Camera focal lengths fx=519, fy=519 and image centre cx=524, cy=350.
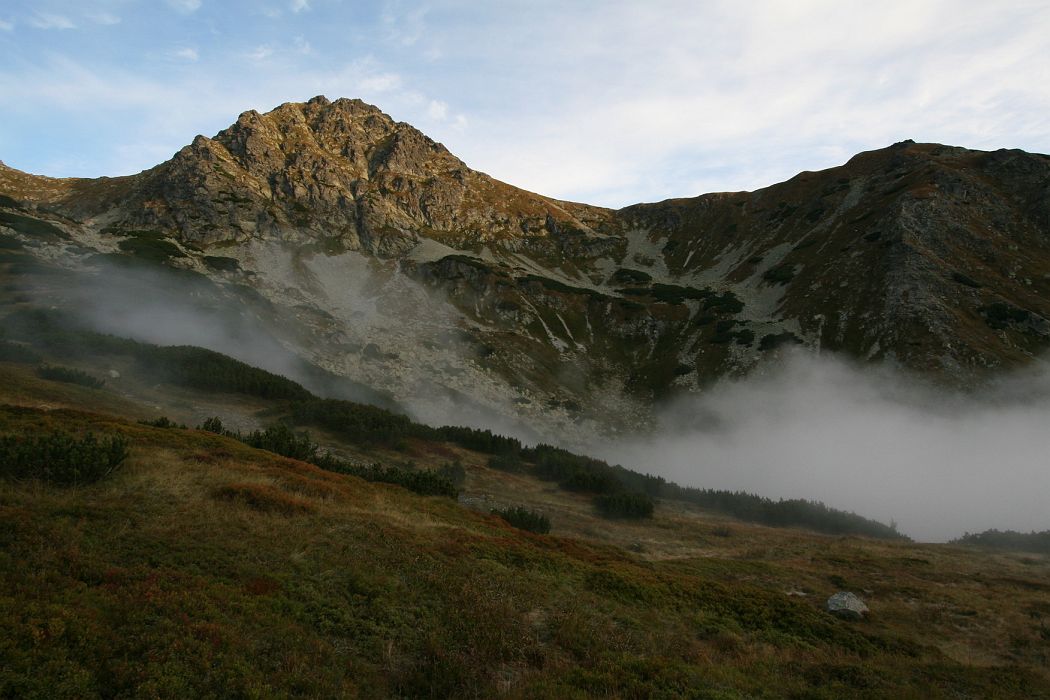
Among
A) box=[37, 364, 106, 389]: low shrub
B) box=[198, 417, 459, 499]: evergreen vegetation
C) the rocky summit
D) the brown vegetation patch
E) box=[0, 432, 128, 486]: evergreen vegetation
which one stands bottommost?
box=[198, 417, 459, 499]: evergreen vegetation

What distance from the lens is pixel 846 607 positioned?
15.4m

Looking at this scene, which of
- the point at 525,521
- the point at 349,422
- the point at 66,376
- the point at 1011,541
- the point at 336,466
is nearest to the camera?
the point at 525,521

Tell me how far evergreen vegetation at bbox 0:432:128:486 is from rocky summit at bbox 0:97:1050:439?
3987cm

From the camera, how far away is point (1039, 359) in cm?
5544

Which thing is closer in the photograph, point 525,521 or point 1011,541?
point 525,521

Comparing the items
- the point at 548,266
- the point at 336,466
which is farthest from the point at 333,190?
the point at 336,466

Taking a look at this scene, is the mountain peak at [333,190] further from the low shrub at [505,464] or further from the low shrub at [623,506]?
the low shrub at [623,506]

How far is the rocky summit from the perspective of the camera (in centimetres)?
6144

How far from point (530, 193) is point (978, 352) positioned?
399 feet

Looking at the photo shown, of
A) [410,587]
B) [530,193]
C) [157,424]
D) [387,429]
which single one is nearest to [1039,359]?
[387,429]

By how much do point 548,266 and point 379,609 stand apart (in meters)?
112

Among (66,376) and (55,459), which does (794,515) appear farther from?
(66,376)

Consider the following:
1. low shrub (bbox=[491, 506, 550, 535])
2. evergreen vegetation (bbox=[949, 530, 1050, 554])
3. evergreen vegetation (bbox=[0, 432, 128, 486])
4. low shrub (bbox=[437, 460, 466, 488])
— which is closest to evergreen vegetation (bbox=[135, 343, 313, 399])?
low shrub (bbox=[437, 460, 466, 488])

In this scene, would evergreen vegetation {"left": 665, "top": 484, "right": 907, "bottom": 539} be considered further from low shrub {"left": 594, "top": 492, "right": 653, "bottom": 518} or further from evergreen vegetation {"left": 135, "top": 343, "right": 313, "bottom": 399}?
evergreen vegetation {"left": 135, "top": 343, "right": 313, "bottom": 399}
